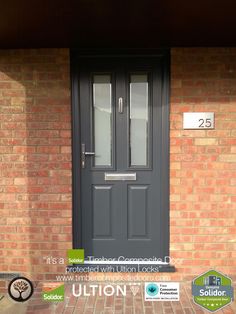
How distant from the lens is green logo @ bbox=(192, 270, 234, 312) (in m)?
3.19

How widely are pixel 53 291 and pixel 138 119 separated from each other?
2140 mm

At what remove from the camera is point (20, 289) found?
3.42 meters

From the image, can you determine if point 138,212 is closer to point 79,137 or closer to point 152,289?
point 152,289

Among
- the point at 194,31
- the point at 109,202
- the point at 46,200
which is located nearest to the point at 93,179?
the point at 109,202

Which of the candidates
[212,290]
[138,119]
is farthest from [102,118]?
[212,290]

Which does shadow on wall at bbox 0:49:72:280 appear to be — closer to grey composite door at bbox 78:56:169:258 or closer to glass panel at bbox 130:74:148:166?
grey composite door at bbox 78:56:169:258

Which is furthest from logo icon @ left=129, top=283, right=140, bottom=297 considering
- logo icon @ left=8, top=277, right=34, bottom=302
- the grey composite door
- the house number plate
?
the house number plate

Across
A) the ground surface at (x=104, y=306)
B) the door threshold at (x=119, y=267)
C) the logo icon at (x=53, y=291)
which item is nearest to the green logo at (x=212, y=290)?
the ground surface at (x=104, y=306)

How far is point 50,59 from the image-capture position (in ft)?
11.9

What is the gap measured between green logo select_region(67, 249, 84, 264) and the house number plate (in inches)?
74.5

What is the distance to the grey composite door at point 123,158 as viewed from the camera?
12.1 ft

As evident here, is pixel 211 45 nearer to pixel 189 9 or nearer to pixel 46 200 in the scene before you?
pixel 189 9

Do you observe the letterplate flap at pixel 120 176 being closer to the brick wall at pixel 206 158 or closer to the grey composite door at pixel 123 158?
the grey composite door at pixel 123 158

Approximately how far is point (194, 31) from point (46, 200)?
2406 millimetres
